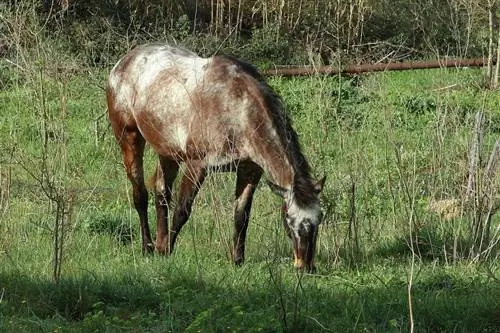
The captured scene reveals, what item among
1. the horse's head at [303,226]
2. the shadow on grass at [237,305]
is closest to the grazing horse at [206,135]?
the horse's head at [303,226]

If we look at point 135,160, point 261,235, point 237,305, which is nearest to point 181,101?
point 135,160

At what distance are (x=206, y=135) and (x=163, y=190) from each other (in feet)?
4.34

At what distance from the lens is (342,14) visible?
2056 centimetres

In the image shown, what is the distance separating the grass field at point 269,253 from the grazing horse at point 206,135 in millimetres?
220

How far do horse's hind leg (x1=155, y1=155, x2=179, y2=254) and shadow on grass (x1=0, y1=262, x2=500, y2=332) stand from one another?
2290mm

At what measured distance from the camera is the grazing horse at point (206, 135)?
8680 millimetres

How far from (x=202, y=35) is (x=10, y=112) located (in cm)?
569

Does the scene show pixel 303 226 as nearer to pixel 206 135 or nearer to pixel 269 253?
pixel 269 253

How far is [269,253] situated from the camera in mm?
7902

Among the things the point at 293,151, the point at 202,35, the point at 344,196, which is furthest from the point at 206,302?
the point at 202,35

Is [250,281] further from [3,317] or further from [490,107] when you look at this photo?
[490,107]

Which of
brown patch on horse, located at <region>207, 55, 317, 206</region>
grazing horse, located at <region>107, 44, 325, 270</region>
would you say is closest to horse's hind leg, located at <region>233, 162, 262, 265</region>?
grazing horse, located at <region>107, 44, 325, 270</region>

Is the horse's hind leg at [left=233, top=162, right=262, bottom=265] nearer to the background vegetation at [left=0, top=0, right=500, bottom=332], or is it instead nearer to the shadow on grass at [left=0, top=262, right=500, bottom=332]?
the background vegetation at [left=0, top=0, right=500, bottom=332]

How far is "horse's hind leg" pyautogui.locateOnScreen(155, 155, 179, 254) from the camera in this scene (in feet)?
32.4
